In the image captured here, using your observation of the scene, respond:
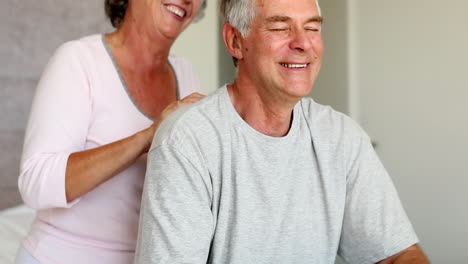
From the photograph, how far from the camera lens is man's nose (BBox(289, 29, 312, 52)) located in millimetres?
1114

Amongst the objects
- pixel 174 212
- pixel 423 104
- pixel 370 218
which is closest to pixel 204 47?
pixel 423 104

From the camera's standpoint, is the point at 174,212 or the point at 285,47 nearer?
the point at 174,212

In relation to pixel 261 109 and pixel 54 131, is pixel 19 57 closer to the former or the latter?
pixel 54 131

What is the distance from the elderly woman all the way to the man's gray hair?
179 mm

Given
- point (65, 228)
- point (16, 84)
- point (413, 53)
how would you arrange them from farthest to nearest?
point (413, 53)
point (16, 84)
point (65, 228)

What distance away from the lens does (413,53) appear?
2.67 meters

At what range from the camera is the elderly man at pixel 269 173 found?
0.98 meters

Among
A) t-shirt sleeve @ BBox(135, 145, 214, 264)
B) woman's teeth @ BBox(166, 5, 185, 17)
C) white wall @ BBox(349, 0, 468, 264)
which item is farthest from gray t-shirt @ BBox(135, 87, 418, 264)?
white wall @ BBox(349, 0, 468, 264)

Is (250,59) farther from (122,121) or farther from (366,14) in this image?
(366,14)

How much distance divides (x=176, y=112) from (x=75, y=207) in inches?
13.3

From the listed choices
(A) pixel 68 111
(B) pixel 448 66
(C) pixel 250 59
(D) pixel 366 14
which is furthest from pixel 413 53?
(A) pixel 68 111

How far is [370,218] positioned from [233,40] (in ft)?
1.66

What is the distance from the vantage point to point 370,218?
1.17 meters

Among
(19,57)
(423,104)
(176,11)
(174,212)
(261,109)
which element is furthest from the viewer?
(423,104)
